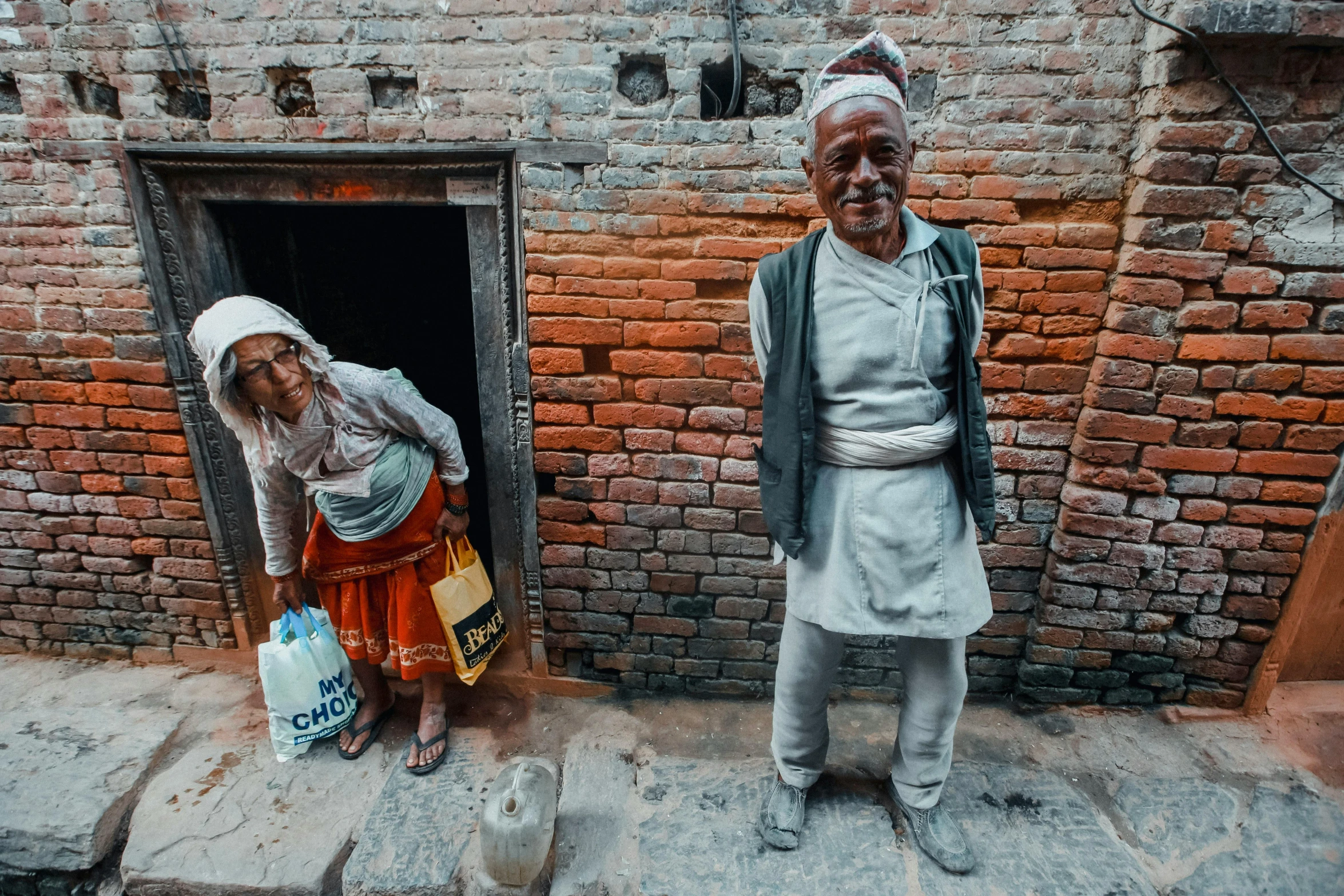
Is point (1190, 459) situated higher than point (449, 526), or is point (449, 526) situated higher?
point (1190, 459)

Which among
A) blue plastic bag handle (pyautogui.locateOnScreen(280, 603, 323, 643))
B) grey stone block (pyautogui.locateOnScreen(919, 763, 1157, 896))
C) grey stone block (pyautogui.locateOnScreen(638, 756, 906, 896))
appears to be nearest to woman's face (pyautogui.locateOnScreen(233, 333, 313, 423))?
blue plastic bag handle (pyautogui.locateOnScreen(280, 603, 323, 643))

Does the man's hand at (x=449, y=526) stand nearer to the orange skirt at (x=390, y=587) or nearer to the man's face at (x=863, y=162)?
the orange skirt at (x=390, y=587)

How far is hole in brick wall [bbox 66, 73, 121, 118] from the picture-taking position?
2457 mm

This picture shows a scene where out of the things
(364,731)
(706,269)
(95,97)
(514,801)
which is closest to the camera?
(514,801)

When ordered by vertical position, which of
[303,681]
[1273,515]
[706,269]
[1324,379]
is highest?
[706,269]

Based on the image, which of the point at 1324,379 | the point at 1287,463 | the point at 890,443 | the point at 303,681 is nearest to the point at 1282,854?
the point at 1287,463

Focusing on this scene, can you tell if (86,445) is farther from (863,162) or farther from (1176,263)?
(1176,263)

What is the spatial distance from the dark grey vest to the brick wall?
558 mm

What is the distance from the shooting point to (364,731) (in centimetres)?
275

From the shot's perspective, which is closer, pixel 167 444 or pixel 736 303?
pixel 736 303

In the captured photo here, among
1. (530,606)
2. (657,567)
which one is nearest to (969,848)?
(657,567)

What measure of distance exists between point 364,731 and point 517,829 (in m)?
1.10

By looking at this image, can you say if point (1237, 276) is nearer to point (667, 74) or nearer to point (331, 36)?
point (667, 74)

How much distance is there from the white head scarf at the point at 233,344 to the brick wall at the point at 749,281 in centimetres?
80
